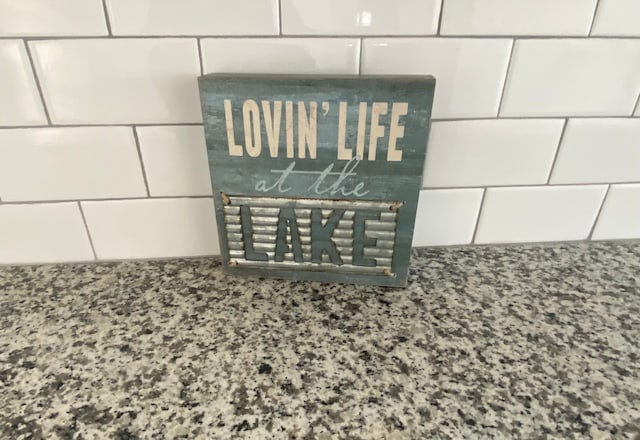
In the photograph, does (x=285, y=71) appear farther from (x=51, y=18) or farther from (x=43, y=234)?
(x=43, y=234)

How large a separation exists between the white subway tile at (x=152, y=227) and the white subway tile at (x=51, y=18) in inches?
7.9

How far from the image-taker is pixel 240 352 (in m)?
0.47

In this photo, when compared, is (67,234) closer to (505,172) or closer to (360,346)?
(360,346)

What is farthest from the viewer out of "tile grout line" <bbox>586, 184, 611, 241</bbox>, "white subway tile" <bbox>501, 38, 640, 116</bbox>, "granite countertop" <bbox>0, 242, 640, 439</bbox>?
"tile grout line" <bbox>586, 184, 611, 241</bbox>

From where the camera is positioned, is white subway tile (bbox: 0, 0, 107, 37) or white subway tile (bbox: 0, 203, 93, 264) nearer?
white subway tile (bbox: 0, 0, 107, 37)

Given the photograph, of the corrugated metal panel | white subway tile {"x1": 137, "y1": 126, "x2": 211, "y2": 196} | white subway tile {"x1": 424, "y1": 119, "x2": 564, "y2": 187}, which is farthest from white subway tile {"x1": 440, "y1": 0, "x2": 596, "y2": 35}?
white subway tile {"x1": 137, "y1": 126, "x2": 211, "y2": 196}

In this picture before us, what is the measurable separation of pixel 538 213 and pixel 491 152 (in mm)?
130

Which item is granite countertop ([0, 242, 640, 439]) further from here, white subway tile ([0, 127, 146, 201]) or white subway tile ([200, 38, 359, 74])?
white subway tile ([200, 38, 359, 74])

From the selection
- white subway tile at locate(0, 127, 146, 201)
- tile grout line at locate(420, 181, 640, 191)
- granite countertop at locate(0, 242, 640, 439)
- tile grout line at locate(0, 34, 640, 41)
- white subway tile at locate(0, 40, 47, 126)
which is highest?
tile grout line at locate(0, 34, 640, 41)

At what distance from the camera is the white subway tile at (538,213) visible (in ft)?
1.98

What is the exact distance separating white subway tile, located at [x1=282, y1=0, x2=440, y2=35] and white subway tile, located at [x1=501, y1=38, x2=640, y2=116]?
0.11 meters

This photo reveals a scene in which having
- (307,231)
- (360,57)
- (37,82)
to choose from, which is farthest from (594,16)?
(37,82)

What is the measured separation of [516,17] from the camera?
1.59 feet

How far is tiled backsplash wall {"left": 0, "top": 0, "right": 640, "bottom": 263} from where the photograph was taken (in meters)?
0.47
